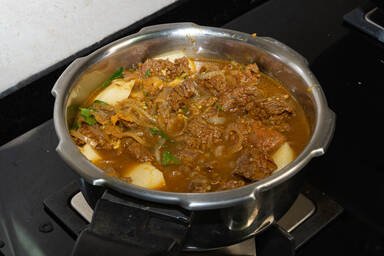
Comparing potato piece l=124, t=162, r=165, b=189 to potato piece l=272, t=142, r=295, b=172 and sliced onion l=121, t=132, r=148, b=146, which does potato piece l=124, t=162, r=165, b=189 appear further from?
potato piece l=272, t=142, r=295, b=172

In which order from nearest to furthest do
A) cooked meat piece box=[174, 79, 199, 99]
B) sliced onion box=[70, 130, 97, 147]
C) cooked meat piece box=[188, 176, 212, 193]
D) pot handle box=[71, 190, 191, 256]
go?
pot handle box=[71, 190, 191, 256]
cooked meat piece box=[188, 176, 212, 193]
sliced onion box=[70, 130, 97, 147]
cooked meat piece box=[174, 79, 199, 99]

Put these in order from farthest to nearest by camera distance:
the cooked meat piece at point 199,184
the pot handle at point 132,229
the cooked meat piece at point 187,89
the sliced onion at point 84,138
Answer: the cooked meat piece at point 187,89 < the sliced onion at point 84,138 < the cooked meat piece at point 199,184 < the pot handle at point 132,229

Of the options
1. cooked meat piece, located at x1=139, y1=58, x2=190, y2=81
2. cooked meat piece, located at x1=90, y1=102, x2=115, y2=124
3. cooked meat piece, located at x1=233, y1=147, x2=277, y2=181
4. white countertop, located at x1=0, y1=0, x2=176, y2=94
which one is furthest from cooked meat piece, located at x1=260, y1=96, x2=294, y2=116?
white countertop, located at x1=0, y1=0, x2=176, y2=94

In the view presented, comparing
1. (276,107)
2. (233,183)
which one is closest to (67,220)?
(233,183)

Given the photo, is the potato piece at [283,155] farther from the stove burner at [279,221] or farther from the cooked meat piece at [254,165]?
the stove burner at [279,221]

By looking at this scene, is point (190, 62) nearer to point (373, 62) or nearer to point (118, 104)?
point (118, 104)

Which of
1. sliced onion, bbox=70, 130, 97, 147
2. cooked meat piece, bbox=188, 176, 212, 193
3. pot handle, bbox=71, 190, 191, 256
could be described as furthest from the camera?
sliced onion, bbox=70, 130, 97, 147

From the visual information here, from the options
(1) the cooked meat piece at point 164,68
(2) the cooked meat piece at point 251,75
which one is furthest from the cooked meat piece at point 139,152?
(2) the cooked meat piece at point 251,75
